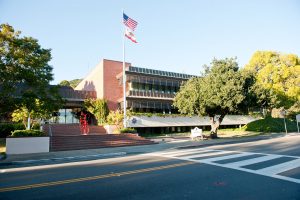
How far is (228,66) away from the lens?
25109 millimetres

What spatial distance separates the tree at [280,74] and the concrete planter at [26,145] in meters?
35.5

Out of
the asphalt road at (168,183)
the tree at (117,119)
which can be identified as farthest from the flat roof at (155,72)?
the asphalt road at (168,183)

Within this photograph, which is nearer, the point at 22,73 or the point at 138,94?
the point at 22,73

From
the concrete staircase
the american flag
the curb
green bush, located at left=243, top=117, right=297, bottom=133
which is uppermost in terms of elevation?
the american flag

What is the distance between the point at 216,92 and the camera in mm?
23375

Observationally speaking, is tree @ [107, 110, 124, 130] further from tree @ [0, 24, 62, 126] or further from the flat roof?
tree @ [0, 24, 62, 126]

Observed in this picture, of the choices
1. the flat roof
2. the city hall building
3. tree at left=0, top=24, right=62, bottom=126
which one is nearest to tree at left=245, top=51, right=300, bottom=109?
the flat roof

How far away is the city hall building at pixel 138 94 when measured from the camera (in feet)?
105

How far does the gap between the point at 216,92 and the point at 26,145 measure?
16552 millimetres

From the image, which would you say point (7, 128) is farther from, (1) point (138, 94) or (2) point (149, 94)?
(2) point (149, 94)

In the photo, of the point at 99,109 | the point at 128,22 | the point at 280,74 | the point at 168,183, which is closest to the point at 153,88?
the point at 99,109

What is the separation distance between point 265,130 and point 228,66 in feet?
53.7

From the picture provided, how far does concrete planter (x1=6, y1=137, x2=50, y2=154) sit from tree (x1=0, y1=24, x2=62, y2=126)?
2.19 metres

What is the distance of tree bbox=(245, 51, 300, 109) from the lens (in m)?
41.2
